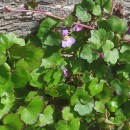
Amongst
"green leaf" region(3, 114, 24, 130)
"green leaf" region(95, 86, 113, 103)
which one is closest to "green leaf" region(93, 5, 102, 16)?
"green leaf" region(95, 86, 113, 103)

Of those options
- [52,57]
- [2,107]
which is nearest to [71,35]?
[52,57]

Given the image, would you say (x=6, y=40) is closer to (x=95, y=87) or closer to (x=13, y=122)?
(x=13, y=122)

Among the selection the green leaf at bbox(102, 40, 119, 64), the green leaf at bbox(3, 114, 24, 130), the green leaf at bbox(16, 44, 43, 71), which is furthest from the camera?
the green leaf at bbox(102, 40, 119, 64)

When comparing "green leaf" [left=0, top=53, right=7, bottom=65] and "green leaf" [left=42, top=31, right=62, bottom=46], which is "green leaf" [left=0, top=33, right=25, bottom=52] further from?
"green leaf" [left=42, top=31, right=62, bottom=46]

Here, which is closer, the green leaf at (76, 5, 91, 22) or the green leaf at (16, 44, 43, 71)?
the green leaf at (16, 44, 43, 71)

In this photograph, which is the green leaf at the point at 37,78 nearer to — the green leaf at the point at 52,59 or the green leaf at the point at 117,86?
the green leaf at the point at 52,59

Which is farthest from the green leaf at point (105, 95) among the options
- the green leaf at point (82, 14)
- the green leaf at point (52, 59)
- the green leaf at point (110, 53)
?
the green leaf at point (82, 14)
